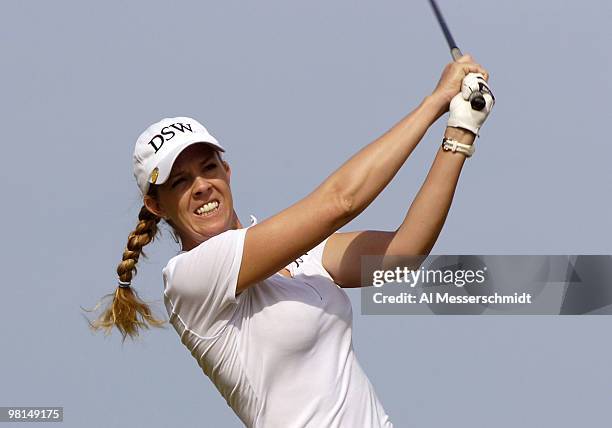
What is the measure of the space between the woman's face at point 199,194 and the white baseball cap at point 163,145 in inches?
2.3

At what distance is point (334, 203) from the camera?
4.89 metres

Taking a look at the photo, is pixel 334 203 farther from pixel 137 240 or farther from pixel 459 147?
pixel 137 240

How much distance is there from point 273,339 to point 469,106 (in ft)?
4.02

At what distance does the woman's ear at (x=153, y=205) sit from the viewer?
5571 mm

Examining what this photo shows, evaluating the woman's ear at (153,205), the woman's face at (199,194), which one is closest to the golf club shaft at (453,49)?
the woman's face at (199,194)

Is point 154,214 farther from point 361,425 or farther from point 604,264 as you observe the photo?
point 604,264

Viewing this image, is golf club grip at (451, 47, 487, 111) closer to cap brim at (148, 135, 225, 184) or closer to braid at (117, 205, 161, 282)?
cap brim at (148, 135, 225, 184)

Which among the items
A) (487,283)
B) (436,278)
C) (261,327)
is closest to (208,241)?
(261,327)

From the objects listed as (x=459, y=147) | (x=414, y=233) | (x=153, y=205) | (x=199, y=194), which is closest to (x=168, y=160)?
(x=199, y=194)

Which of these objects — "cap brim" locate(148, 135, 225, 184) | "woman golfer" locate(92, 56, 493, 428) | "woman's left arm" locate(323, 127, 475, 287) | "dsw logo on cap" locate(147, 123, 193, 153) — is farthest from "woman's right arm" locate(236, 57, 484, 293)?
"dsw logo on cap" locate(147, 123, 193, 153)

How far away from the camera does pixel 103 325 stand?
5.77 m

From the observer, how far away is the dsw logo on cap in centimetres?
543

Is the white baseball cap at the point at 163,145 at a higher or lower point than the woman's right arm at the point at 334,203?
higher

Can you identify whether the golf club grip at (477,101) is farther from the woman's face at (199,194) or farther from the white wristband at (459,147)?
the woman's face at (199,194)
